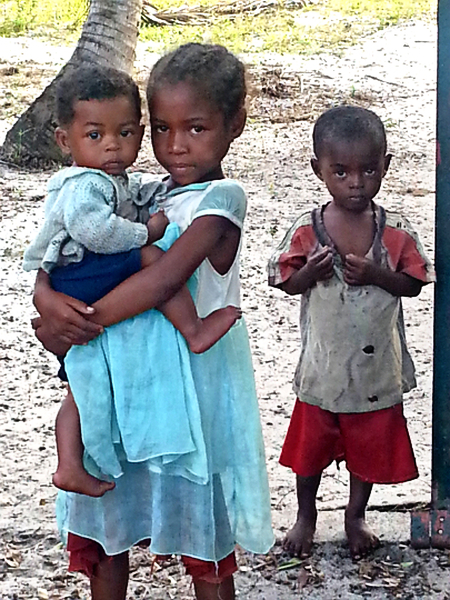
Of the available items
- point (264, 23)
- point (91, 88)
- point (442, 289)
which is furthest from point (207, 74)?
point (264, 23)

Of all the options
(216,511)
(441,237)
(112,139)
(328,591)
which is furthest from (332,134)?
(328,591)

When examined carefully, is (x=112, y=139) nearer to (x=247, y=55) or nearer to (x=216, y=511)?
(x=216, y=511)

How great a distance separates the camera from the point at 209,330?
207cm

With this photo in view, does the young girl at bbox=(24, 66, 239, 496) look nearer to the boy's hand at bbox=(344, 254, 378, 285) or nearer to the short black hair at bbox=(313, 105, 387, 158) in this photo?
the boy's hand at bbox=(344, 254, 378, 285)

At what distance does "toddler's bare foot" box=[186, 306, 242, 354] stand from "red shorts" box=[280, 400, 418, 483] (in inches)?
27.6

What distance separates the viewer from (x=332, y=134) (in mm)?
2488

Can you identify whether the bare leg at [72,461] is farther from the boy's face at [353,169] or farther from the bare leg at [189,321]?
the boy's face at [353,169]

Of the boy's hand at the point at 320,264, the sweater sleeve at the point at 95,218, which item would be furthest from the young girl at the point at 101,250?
the boy's hand at the point at 320,264

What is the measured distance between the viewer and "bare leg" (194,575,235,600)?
2.29m

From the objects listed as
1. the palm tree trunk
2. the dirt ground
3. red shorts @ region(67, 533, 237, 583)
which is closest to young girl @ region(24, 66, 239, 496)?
red shorts @ region(67, 533, 237, 583)

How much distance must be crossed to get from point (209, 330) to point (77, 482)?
0.43m

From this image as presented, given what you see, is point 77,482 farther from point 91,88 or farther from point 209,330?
point 91,88

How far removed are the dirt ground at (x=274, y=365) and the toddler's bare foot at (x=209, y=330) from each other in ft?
3.26

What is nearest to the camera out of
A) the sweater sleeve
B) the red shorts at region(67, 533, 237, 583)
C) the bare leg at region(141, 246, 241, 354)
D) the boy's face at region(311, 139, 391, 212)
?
the sweater sleeve
